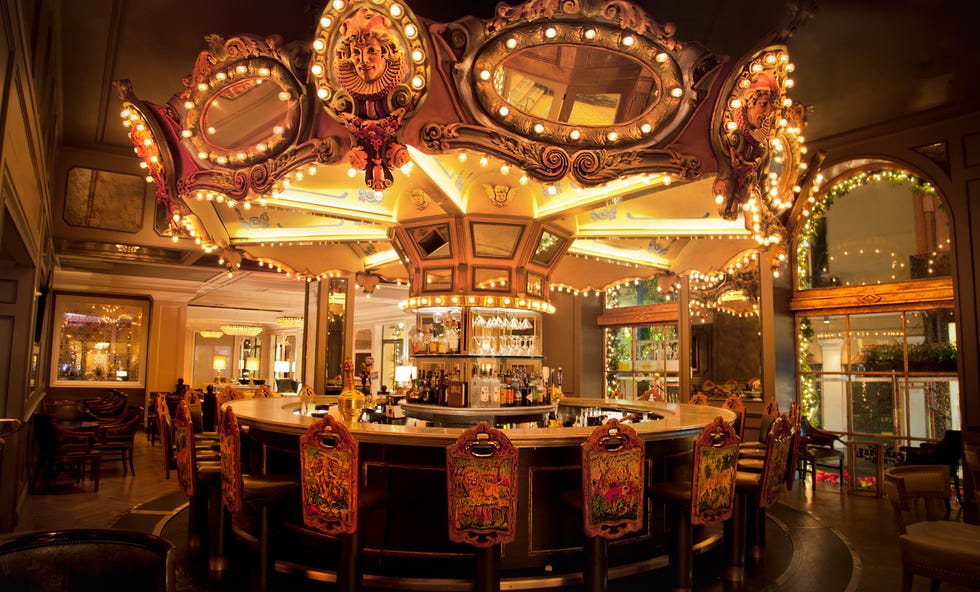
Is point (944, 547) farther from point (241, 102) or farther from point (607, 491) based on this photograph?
point (241, 102)

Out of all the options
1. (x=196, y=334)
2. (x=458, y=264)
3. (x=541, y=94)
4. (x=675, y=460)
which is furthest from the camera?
(x=196, y=334)

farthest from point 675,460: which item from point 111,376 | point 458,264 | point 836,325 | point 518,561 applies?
point 111,376

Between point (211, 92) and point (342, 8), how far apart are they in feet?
4.21

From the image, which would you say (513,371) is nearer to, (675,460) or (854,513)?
(675,460)

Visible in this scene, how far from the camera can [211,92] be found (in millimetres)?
4285

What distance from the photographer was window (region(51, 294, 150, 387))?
46.4 ft

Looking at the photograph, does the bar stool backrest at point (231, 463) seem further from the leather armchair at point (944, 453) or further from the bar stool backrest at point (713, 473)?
the leather armchair at point (944, 453)

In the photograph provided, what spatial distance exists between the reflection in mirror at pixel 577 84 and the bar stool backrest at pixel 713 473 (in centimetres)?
211

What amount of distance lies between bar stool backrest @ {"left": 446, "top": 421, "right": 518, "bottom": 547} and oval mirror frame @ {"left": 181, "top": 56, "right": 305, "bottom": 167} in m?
2.35

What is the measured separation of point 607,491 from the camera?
3693 millimetres

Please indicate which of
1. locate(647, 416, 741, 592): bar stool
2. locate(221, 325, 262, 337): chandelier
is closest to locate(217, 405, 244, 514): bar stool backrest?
locate(647, 416, 741, 592): bar stool

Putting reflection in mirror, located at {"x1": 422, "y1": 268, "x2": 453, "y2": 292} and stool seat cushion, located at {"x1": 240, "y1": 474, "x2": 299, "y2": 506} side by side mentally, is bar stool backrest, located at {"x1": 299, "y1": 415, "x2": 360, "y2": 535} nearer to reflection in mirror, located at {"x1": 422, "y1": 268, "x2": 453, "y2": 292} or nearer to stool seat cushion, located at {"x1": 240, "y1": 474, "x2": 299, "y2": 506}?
stool seat cushion, located at {"x1": 240, "y1": 474, "x2": 299, "y2": 506}

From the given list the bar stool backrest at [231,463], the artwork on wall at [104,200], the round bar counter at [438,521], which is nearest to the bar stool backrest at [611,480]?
the round bar counter at [438,521]

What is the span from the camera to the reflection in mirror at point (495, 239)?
20.8 ft
